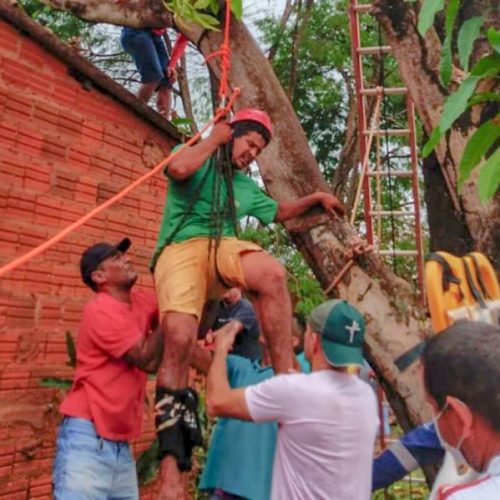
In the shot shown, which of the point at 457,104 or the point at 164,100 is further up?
the point at 164,100

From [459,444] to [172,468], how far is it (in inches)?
60.5

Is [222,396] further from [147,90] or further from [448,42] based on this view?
[147,90]

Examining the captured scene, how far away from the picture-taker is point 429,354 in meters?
1.79

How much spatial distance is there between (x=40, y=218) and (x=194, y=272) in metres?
1.66

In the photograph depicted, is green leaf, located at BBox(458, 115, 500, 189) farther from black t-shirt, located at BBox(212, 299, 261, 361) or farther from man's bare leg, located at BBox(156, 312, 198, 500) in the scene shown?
black t-shirt, located at BBox(212, 299, 261, 361)

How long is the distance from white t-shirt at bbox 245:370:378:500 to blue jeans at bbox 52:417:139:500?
0.76 metres

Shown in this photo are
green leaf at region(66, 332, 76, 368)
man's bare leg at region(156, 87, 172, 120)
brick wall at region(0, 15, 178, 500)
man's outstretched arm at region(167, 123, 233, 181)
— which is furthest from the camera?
man's bare leg at region(156, 87, 172, 120)

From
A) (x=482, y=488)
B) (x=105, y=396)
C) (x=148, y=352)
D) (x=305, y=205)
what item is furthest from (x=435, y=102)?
(x=482, y=488)

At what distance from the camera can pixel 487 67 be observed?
A: 2.38 m

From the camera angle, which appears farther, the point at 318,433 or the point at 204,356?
the point at 204,356

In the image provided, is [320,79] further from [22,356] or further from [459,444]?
[459,444]

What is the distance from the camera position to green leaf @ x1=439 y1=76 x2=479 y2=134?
233cm

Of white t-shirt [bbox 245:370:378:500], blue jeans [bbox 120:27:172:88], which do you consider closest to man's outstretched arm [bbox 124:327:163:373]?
white t-shirt [bbox 245:370:378:500]

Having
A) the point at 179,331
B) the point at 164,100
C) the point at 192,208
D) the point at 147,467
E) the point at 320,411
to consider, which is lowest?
the point at 147,467
